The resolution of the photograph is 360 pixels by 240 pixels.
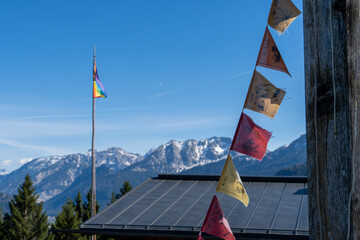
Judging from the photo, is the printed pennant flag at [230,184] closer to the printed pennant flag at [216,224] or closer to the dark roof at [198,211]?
the printed pennant flag at [216,224]

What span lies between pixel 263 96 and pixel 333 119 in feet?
3.11

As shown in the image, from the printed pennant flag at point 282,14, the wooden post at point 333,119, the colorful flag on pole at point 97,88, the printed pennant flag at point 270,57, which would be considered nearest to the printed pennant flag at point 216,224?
the printed pennant flag at point 270,57

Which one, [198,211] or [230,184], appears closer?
[230,184]

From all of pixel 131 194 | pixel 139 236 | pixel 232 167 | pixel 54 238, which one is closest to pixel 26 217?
pixel 54 238

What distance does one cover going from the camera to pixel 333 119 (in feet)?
7.57

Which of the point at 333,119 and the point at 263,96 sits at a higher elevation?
the point at 263,96

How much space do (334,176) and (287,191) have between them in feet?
32.6

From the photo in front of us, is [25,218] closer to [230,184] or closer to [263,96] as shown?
[230,184]

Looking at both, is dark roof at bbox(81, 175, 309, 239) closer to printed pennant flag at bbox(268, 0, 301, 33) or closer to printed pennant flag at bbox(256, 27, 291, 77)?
printed pennant flag at bbox(256, 27, 291, 77)

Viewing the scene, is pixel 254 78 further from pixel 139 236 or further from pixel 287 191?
pixel 287 191

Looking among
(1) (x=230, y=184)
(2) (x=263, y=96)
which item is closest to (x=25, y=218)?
(1) (x=230, y=184)

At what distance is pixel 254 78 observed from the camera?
10.6 ft

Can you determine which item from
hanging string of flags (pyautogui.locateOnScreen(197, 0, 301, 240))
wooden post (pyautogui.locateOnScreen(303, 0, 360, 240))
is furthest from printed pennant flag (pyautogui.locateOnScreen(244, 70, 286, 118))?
wooden post (pyautogui.locateOnScreen(303, 0, 360, 240))

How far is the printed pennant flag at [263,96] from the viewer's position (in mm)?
3195
